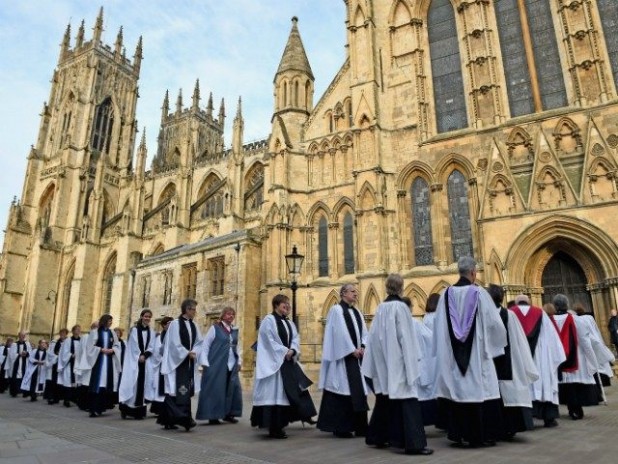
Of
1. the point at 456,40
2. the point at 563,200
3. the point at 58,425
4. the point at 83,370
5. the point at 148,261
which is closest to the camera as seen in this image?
the point at 58,425

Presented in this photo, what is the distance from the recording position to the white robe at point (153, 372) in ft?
28.0

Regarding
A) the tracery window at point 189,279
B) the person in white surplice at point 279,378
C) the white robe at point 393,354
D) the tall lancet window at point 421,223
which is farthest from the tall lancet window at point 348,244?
the white robe at point 393,354

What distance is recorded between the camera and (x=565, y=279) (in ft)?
47.5

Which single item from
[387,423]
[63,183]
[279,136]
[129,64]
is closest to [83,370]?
[387,423]

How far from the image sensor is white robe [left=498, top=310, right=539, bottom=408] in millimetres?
5586

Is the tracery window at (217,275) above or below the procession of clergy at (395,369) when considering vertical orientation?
above

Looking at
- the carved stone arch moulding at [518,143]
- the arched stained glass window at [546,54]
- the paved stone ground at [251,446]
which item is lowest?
the paved stone ground at [251,446]

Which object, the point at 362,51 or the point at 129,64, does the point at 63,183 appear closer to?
the point at 129,64

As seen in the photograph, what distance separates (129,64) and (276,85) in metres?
43.5

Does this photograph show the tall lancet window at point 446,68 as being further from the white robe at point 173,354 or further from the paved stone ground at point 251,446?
the white robe at point 173,354

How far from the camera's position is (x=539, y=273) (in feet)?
47.8

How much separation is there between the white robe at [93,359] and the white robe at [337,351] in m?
5.48

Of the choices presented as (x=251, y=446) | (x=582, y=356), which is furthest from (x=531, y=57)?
(x=251, y=446)

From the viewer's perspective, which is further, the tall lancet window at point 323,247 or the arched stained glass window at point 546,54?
the tall lancet window at point 323,247
